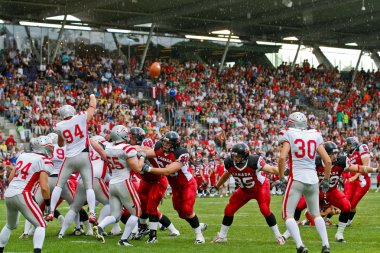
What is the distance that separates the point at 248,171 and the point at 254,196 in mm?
569

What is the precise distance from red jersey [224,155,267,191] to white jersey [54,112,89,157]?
2490 millimetres

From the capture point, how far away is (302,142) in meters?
10.8

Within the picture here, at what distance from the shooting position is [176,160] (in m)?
12.0

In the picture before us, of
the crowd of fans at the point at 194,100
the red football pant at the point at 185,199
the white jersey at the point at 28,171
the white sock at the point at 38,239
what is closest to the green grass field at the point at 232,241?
the red football pant at the point at 185,199

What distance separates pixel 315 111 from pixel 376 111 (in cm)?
344

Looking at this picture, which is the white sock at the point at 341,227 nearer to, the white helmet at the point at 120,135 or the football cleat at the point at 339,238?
the football cleat at the point at 339,238

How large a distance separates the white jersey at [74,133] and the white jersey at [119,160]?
1.05m

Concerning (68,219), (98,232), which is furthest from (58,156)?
(98,232)

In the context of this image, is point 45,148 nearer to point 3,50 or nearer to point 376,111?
point 3,50

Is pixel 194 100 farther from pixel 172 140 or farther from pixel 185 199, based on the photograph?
pixel 172 140

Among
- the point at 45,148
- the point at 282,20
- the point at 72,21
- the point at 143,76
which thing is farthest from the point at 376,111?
the point at 45,148

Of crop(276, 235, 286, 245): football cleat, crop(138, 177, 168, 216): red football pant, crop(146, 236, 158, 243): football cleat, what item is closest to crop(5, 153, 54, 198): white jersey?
crop(138, 177, 168, 216): red football pant

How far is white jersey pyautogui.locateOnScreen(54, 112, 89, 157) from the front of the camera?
42.3ft

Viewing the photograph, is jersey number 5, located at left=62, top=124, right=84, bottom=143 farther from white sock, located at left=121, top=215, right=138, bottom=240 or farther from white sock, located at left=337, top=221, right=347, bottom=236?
white sock, located at left=337, top=221, right=347, bottom=236
